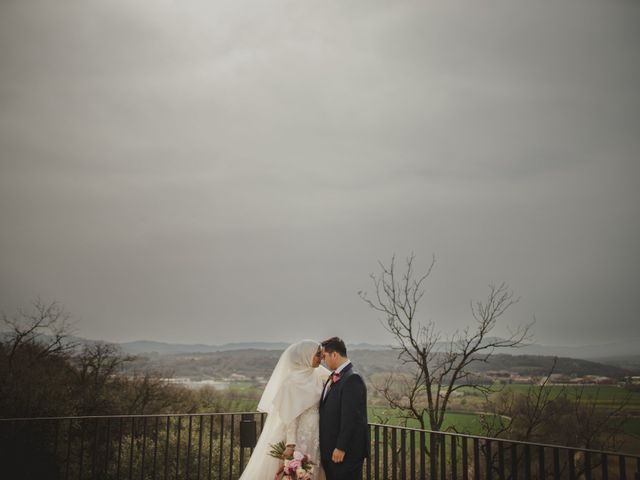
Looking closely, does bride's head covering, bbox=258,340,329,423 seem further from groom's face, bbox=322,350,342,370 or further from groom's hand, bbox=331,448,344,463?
groom's hand, bbox=331,448,344,463

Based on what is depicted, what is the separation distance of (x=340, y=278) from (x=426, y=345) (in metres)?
14.5

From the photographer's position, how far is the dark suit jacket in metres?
4.18

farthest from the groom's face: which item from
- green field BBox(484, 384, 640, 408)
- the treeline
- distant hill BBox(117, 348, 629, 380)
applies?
the treeline

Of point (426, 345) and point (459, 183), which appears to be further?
point (459, 183)

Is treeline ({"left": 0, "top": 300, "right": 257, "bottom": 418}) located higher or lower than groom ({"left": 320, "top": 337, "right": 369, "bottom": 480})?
lower

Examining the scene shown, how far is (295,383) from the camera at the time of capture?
4391 millimetres

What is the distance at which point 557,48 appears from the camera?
15648 mm

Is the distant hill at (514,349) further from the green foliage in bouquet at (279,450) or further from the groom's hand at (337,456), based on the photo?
the groom's hand at (337,456)

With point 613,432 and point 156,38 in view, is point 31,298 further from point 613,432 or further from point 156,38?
point 613,432

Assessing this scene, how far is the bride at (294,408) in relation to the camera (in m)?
4.36

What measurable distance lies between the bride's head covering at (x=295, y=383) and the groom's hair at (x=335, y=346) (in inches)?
5.4

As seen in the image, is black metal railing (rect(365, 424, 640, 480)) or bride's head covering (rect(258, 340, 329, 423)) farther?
bride's head covering (rect(258, 340, 329, 423))

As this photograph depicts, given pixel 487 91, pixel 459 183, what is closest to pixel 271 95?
pixel 487 91

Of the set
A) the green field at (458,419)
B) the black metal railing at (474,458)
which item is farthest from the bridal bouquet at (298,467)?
the green field at (458,419)
